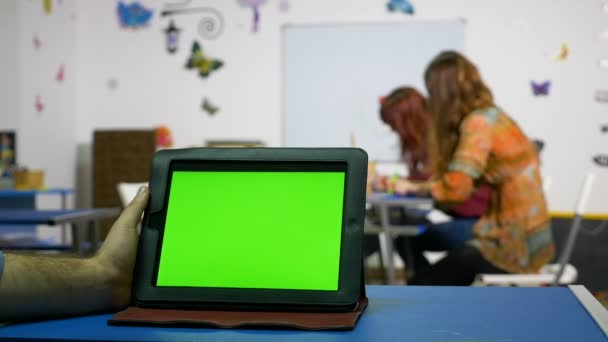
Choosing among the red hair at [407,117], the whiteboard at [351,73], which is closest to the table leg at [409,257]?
the red hair at [407,117]

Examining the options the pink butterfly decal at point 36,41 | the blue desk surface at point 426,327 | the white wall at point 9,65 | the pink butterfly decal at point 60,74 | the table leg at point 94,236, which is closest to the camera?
the blue desk surface at point 426,327

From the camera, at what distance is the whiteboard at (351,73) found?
575cm

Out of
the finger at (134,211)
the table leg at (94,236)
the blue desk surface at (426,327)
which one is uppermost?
the finger at (134,211)

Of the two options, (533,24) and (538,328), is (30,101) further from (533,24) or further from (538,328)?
(538,328)

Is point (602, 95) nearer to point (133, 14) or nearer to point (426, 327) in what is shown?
point (133, 14)

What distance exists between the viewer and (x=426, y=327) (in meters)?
0.68

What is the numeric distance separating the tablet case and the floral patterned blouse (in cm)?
203

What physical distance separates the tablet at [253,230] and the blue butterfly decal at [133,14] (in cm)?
557

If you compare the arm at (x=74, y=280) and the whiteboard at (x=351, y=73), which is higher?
the whiteboard at (x=351, y=73)

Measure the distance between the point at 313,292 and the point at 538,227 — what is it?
215 cm

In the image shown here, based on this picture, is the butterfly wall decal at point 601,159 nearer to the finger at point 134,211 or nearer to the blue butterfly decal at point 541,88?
the blue butterfly decal at point 541,88

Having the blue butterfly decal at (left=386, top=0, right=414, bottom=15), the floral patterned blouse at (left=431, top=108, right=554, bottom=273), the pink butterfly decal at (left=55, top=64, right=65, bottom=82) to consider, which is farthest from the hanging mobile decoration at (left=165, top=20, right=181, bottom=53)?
the floral patterned blouse at (left=431, top=108, right=554, bottom=273)

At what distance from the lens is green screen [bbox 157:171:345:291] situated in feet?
2.48

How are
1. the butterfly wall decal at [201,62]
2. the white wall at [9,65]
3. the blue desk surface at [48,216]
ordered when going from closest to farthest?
the blue desk surface at [48,216] → the white wall at [9,65] → the butterfly wall decal at [201,62]
